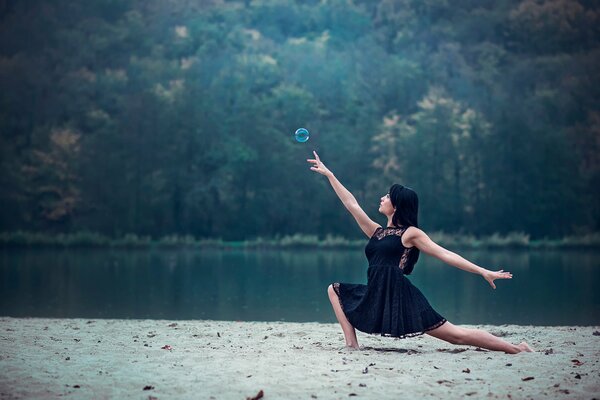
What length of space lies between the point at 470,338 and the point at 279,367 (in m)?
1.46

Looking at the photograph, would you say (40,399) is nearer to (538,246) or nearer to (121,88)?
(538,246)

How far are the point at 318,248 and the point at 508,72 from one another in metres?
14.5

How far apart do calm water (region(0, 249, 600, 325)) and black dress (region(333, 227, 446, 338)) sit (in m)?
4.02

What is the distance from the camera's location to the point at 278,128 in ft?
119

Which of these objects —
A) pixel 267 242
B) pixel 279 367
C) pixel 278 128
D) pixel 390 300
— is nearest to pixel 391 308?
pixel 390 300

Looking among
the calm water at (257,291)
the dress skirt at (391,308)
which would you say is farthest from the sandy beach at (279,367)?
the calm water at (257,291)

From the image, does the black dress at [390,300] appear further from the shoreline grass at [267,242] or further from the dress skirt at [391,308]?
the shoreline grass at [267,242]

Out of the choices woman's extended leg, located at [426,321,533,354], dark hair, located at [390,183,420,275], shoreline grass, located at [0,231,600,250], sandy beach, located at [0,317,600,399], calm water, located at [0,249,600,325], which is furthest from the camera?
shoreline grass, located at [0,231,600,250]

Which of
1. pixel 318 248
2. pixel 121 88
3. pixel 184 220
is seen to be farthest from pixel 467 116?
pixel 121 88

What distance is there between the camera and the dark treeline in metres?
33.8

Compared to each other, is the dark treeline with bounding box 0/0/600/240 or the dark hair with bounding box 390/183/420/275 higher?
the dark treeline with bounding box 0/0/600/240

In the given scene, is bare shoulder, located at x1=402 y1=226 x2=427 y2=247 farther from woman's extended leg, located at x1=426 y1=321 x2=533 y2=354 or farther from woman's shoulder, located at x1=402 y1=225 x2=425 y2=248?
woman's extended leg, located at x1=426 y1=321 x2=533 y2=354

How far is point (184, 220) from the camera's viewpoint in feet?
111

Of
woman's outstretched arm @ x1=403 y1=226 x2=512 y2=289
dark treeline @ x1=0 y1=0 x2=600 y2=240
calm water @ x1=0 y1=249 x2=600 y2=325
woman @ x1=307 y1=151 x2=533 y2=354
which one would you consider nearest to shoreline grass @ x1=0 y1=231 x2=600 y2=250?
dark treeline @ x1=0 y1=0 x2=600 y2=240
